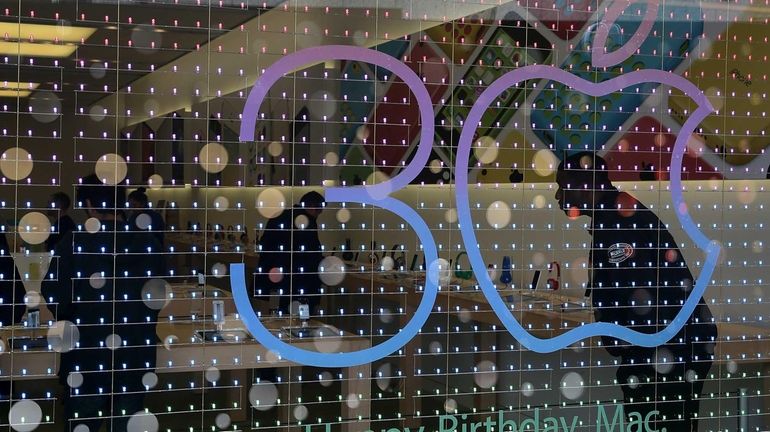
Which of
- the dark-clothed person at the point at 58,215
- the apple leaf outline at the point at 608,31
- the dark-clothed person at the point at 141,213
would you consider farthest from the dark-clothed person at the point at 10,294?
the apple leaf outline at the point at 608,31

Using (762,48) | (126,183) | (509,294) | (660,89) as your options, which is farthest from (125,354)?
(762,48)

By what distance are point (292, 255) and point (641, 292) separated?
1832 millimetres

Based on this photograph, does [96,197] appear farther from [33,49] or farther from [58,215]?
[33,49]

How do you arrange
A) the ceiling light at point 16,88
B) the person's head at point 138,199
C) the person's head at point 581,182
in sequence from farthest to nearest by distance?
the person's head at point 581,182
the person's head at point 138,199
the ceiling light at point 16,88

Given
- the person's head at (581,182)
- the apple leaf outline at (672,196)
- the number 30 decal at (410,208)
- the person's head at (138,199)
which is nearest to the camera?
the person's head at (138,199)

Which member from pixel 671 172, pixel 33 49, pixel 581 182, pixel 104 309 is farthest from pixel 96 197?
pixel 671 172

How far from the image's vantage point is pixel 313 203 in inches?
177

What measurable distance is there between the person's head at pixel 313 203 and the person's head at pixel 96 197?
31.7 inches

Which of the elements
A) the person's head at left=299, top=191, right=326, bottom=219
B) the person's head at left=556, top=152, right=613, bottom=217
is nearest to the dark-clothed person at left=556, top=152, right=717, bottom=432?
the person's head at left=556, top=152, right=613, bottom=217

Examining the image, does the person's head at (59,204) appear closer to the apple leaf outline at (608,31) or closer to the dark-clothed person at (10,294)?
the dark-clothed person at (10,294)

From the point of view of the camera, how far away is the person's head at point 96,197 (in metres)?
4.18

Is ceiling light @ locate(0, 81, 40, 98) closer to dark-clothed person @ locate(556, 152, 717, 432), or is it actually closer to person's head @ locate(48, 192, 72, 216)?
person's head @ locate(48, 192, 72, 216)

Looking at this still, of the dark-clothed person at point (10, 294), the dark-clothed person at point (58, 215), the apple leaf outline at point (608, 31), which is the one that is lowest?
the dark-clothed person at point (10, 294)

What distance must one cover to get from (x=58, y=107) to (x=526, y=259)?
225 centimetres
